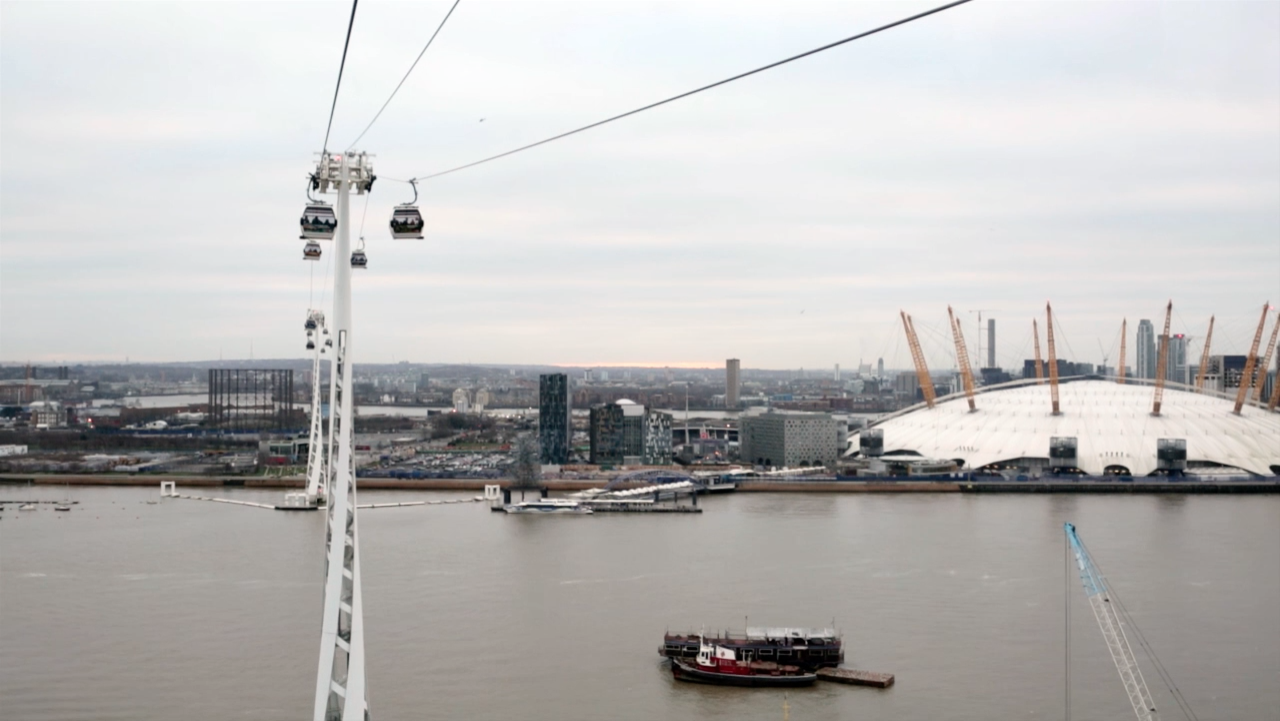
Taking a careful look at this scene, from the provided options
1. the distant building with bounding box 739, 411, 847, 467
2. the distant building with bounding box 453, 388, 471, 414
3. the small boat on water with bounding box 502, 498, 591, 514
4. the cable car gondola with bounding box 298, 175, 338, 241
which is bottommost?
the small boat on water with bounding box 502, 498, 591, 514

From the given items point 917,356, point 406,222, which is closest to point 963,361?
point 917,356

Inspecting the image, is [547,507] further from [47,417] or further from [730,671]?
[47,417]

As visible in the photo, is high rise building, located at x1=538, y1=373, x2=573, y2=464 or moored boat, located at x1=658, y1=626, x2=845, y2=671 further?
high rise building, located at x1=538, y1=373, x2=573, y2=464

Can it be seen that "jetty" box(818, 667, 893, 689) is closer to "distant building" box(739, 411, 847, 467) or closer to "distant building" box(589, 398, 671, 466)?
"distant building" box(739, 411, 847, 467)

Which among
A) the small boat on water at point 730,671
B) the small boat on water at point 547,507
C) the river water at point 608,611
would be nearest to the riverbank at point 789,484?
the small boat on water at point 547,507

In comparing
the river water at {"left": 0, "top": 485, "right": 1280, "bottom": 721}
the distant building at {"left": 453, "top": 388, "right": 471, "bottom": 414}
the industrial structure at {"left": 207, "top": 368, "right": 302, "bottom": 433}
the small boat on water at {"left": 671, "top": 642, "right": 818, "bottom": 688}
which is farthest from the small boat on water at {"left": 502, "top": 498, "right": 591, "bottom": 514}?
the distant building at {"left": 453, "top": 388, "right": 471, "bottom": 414}

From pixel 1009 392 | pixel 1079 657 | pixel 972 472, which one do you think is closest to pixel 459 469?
pixel 972 472

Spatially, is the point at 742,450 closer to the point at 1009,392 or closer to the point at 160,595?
the point at 1009,392
